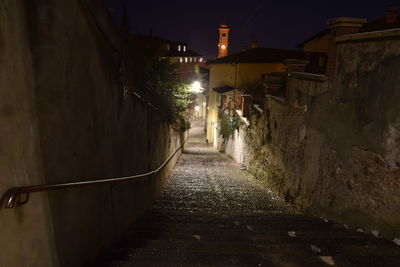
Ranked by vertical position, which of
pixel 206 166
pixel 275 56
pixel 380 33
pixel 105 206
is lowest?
pixel 206 166

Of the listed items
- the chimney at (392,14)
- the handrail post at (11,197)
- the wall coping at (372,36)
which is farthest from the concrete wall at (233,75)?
the handrail post at (11,197)

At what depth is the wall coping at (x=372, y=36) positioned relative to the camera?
4669 mm

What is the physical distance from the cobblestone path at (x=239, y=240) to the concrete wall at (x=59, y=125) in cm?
67

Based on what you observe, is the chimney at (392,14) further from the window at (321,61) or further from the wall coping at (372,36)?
the wall coping at (372,36)

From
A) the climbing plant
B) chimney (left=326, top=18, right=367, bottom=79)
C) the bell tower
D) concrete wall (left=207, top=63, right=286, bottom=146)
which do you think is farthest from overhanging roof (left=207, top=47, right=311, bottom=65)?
the bell tower

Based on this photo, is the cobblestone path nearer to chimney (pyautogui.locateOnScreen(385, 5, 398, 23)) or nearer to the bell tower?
chimney (pyautogui.locateOnScreen(385, 5, 398, 23))

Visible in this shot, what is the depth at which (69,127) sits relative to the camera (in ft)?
10.5

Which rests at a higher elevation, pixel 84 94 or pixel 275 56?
pixel 275 56

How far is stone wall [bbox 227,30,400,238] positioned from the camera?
4.80m

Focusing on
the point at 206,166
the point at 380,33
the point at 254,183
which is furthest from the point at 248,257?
the point at 206,166

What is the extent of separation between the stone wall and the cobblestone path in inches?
17.2

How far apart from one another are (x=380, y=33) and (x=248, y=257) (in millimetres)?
3993

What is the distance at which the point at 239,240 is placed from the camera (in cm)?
490

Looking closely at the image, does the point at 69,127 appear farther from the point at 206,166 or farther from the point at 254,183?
the point at 206,166
